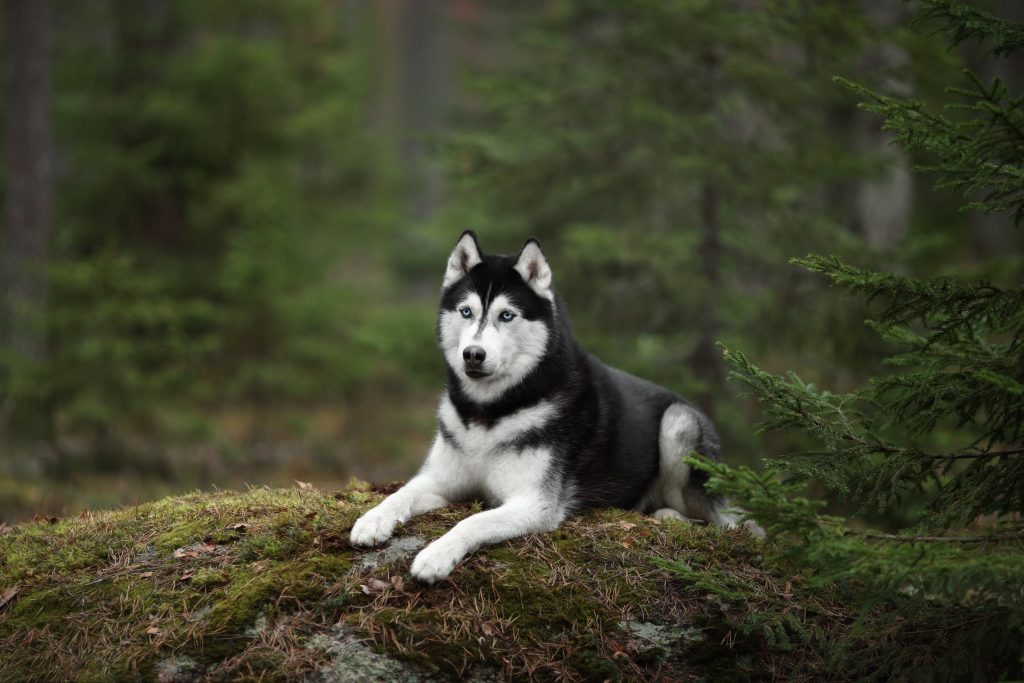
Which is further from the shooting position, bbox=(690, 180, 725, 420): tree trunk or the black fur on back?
bbox=(690, 180, 725, 420): tree trunk

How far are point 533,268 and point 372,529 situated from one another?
1.84 metres

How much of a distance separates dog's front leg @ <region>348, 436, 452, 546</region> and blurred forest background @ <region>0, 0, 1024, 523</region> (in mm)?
2458

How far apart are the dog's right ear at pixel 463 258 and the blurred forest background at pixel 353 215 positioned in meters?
2.93

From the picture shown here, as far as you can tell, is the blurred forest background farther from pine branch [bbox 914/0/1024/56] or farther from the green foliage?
pine branch [bbox 914/0/1024/56]

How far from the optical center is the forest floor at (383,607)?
12.2ft

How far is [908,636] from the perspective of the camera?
386 centimetres

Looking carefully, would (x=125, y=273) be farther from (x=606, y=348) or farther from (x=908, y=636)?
(x=908, y=636)

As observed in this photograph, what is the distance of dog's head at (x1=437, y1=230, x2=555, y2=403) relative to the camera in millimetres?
4730

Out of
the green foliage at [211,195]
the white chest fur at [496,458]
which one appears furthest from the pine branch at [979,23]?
the green foliage at [211,195]

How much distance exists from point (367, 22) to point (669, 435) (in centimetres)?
2855

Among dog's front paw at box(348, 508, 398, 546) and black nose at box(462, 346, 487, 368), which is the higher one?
black nose at box(462, 346, 487, 368)

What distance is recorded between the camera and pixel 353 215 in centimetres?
1570

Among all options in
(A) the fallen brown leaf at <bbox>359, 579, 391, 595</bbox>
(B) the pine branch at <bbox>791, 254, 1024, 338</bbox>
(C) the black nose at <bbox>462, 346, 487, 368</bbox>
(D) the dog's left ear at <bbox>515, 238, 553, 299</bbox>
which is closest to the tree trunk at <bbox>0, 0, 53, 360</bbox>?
(D) the dog's left ear at <bbox>515, 238, 553, 299</bbox>

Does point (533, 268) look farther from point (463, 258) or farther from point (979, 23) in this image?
point (979, 23)
